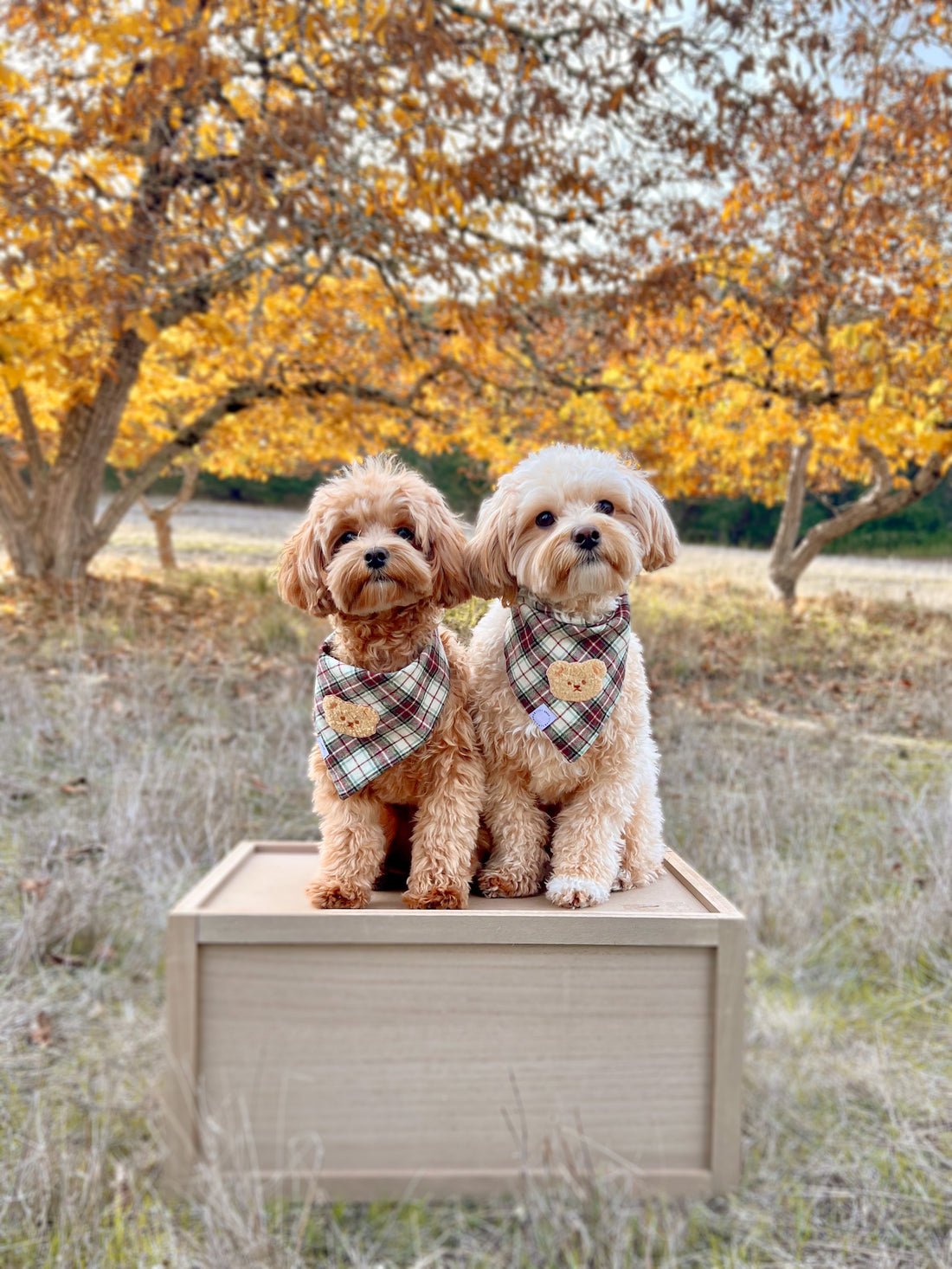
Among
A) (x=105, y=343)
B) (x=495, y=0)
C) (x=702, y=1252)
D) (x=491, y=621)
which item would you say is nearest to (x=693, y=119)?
(x=495, y=0)

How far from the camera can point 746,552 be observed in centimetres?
1828

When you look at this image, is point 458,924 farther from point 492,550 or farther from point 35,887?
point 35,887

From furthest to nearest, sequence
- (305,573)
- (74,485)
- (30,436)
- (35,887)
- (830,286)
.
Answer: (30,436)
(74,485)
(830,286)
(35,887)
(305,573)

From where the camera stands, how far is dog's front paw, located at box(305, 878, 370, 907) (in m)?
1.83

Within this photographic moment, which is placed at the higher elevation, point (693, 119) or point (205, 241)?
point (693, 119)

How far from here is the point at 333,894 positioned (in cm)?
183

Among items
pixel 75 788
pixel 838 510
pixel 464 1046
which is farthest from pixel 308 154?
pixel 838 510

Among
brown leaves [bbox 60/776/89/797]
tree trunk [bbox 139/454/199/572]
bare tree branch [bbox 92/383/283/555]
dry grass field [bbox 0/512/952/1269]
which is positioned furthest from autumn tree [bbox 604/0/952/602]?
tree trunk [bbox 139/454/199/572]

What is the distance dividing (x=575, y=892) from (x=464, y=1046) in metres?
0.34

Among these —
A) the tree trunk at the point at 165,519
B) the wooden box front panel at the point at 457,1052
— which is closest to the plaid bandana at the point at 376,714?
the wooden box front panel at the point at 457,1052

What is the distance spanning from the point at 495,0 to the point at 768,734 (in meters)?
4.77

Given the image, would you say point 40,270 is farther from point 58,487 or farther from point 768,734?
point 768,734

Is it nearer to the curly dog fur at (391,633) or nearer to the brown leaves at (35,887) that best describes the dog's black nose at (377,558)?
the curly dog fur at (391,633)

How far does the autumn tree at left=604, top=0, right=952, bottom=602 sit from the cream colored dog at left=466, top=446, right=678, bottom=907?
4.53 m
